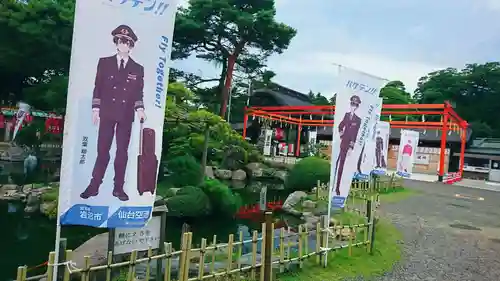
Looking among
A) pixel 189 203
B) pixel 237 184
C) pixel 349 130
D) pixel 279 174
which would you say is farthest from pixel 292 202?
pixel 279 174

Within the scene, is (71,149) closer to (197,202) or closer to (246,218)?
(197,202)

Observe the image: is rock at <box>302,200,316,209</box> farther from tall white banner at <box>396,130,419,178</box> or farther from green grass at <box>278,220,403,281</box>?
tall white banner at <box>396,130,419,178</box>

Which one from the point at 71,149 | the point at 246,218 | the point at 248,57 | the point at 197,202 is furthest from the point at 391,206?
the point at 248,57

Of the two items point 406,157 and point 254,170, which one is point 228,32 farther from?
point 406,157

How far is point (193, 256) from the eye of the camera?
577 centimetres

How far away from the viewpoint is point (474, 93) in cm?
3838

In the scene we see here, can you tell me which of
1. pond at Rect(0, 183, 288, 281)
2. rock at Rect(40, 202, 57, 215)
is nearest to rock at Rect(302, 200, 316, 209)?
pond at Rect(0, 183, 288, 281)

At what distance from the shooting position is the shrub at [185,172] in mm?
13445

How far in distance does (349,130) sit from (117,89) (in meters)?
3.62

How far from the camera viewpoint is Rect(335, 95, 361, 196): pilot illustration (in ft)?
19.3

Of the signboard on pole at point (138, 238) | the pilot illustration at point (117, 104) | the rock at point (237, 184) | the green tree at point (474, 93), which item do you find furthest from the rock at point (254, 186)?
the green tree at point (474, 93)

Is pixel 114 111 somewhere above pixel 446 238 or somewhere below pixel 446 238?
above

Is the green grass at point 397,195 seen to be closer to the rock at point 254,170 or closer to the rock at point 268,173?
the rock at point 268,173

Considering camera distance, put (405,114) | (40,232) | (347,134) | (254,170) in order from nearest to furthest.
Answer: (347,134)
(40,232)
(254,170)
(405,114)
